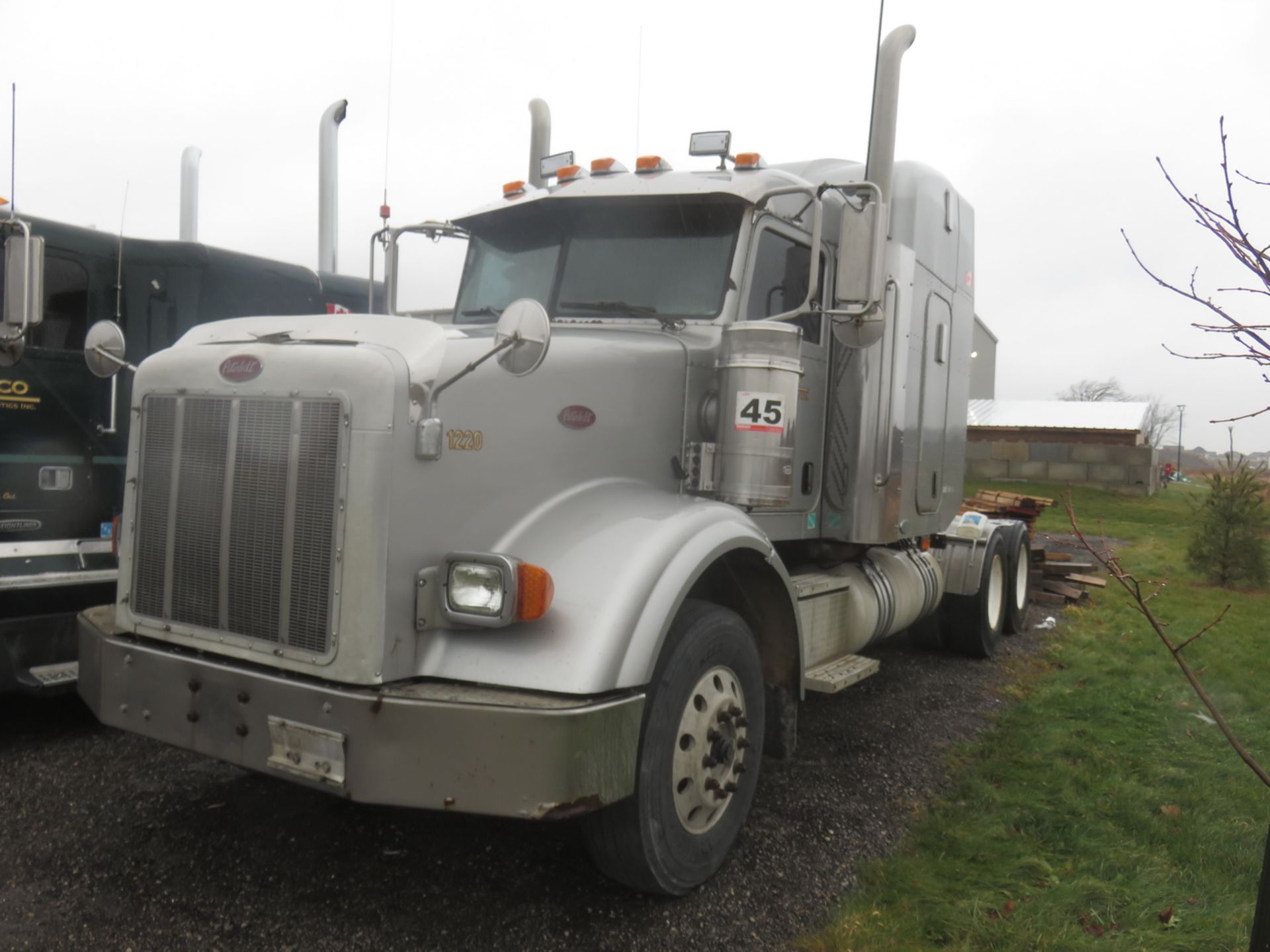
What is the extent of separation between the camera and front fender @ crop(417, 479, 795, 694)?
3109mm

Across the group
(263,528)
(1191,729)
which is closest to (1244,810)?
(1191,729)

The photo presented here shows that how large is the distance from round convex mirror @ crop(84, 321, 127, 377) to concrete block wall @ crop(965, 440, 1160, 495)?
26.0 m

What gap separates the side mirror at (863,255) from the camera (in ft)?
13.8

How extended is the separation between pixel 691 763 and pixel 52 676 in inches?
132

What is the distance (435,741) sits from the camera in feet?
9.80

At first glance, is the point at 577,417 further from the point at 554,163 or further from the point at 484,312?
the point at 554,163

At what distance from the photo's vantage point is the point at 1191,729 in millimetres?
6109

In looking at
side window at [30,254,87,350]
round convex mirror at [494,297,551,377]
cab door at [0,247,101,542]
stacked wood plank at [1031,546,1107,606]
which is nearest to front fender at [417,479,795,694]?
round convex mirror at [494,297,551,377]

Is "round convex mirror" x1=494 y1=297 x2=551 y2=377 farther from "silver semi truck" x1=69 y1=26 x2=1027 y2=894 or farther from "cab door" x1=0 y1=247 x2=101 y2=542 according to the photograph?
"cab door" x1=0 y1=247 x2=101 y2=542

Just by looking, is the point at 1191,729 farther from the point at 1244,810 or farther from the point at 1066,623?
the point at 1066,623

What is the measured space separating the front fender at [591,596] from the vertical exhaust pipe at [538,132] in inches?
146

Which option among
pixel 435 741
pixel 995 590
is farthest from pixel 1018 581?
pixel 435 741

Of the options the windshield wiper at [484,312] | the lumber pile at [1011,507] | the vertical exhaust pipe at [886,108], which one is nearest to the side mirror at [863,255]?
the vertical exhaust pipe at [886,108]

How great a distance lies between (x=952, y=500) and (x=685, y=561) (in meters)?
4.49
